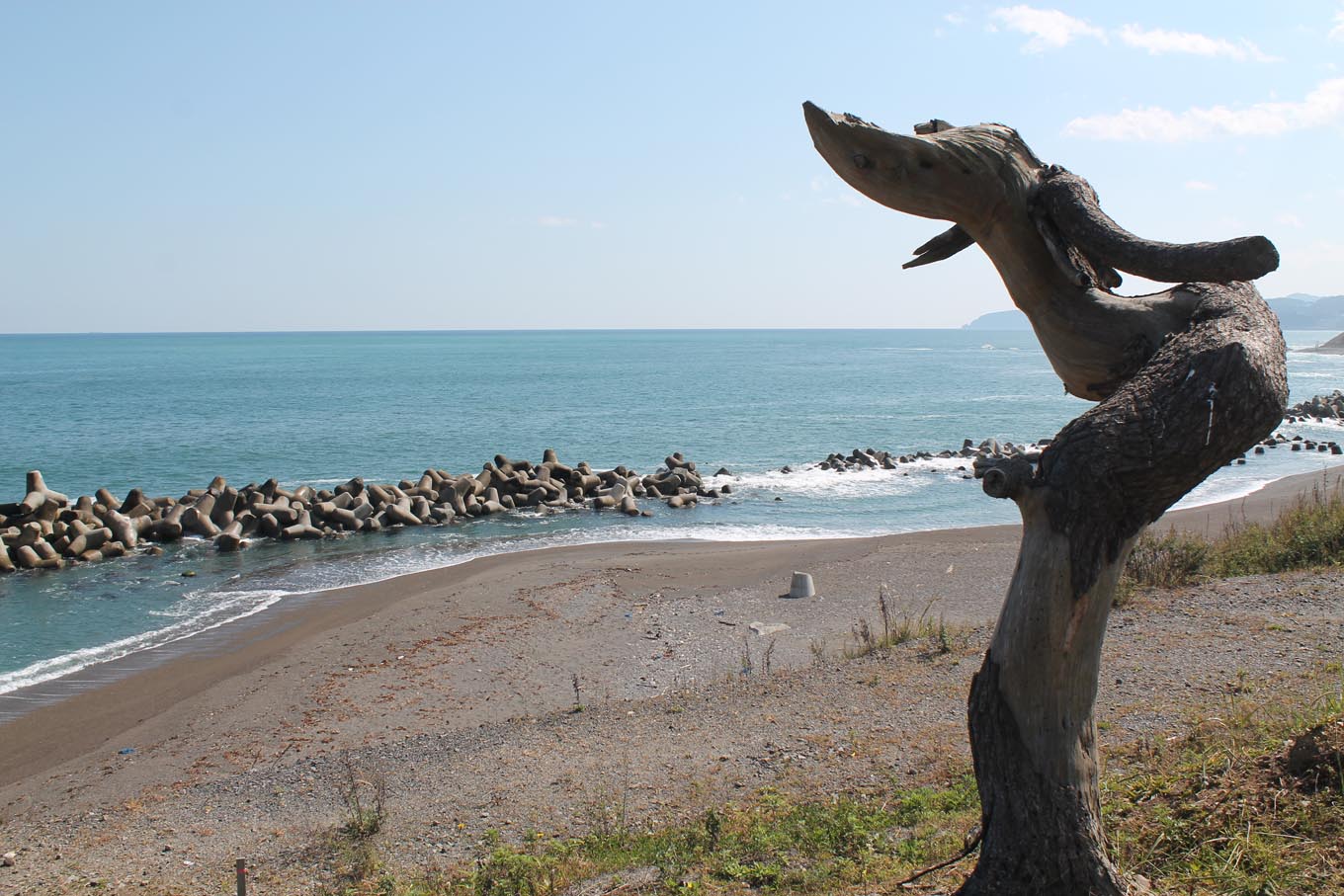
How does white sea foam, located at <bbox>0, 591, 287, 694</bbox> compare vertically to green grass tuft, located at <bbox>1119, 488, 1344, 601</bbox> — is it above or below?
below

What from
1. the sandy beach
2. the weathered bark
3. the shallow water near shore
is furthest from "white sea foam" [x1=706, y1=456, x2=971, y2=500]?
the weathered bark

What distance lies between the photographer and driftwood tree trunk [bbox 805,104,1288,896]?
372 centimetres

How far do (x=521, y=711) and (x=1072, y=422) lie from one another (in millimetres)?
9303

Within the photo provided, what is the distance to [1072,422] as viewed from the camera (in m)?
3.99

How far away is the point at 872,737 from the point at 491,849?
137 inches

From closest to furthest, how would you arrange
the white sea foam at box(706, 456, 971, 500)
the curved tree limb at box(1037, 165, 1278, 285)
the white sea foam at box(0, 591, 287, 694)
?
the curved tree limb at box(1037, 165, 1278, 285), the white sea foam at box(0, 591, 287, 694), the white sea foam at box(706, 456, 971, 500)

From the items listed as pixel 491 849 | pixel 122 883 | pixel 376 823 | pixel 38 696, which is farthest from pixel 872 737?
pixel 38 696

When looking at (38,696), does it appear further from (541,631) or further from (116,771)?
(541,631)

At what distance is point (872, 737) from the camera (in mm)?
8906

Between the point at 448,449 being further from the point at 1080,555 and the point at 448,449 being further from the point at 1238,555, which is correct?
the point at 1080,555

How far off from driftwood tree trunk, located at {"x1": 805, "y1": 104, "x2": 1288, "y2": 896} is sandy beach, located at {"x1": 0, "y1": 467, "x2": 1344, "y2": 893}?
148 inches

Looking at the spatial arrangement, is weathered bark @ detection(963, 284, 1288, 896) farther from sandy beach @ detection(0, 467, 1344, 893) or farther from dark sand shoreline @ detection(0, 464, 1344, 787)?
dark sand shoreline @ detection(0, 464, 1344, 787)

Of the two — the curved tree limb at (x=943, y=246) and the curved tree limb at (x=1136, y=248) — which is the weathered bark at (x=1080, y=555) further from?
the curved tree limb at (x=943, y=246)

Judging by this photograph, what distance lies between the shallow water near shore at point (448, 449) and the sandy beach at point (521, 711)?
12.0ft
